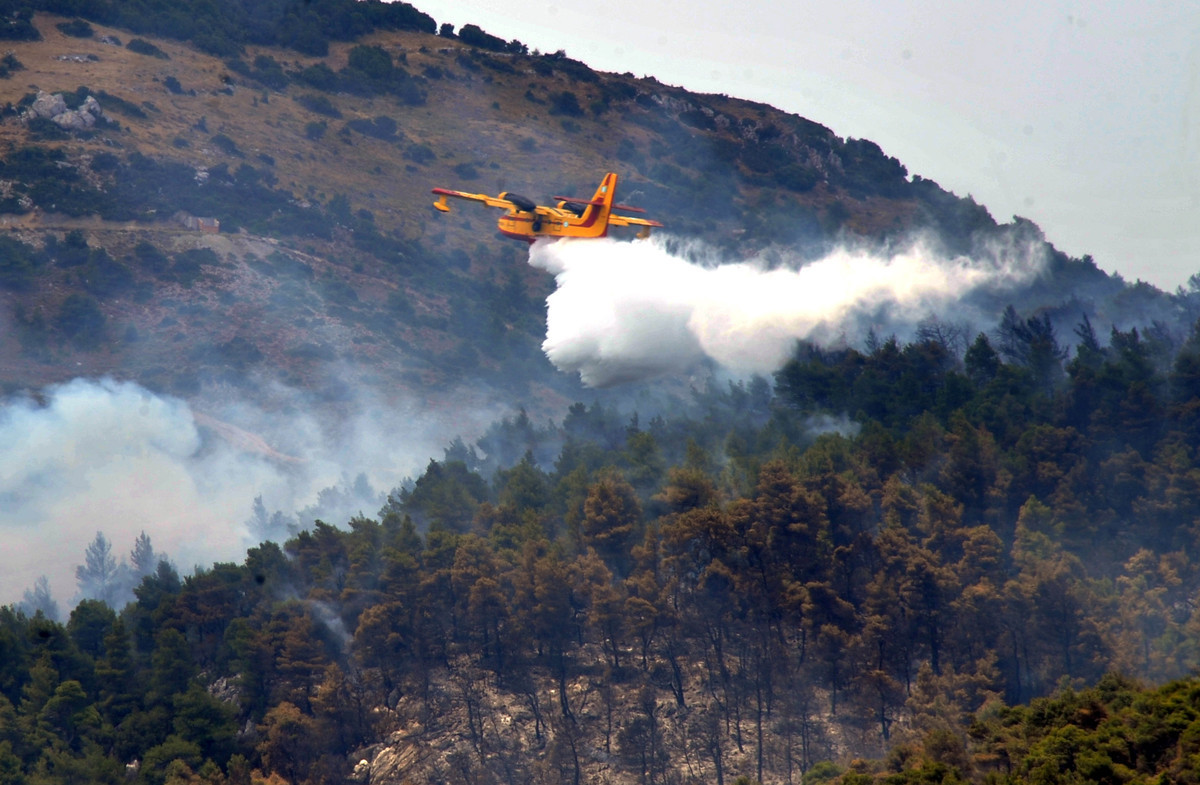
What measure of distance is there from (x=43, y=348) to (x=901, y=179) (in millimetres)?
109383

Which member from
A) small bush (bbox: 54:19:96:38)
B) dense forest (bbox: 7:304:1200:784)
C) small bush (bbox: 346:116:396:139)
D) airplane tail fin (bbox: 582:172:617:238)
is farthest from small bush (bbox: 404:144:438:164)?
dense forest (bbox: 7:304:1200:784)

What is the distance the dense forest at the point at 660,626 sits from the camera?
5491 cm

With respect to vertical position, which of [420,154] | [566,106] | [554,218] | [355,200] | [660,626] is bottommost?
[660,626]

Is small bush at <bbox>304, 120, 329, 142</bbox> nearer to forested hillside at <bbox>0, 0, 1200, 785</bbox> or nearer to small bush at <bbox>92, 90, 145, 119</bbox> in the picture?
small bush at <bbox>92, 90, 145, 119</bbox>

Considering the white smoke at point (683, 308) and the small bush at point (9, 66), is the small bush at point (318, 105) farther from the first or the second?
the white smoke at point (683, 308)

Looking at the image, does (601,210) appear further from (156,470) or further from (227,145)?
(227,145)

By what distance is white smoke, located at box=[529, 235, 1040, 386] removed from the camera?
78688 millimetres

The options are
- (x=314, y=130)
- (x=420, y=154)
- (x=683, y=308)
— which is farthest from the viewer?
(x=420, y=154)

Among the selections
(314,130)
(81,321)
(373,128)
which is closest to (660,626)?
(81,321)

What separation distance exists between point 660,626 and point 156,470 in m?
53.2

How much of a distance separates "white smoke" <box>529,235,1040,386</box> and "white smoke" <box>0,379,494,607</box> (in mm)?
26250

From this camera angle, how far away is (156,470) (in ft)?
326

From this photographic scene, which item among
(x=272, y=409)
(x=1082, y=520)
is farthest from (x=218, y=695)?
(x=272, y=409)

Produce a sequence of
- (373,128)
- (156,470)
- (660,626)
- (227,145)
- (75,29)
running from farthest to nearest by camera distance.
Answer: (373,128), (75,29), (227,145), (156,470), (660,626)
